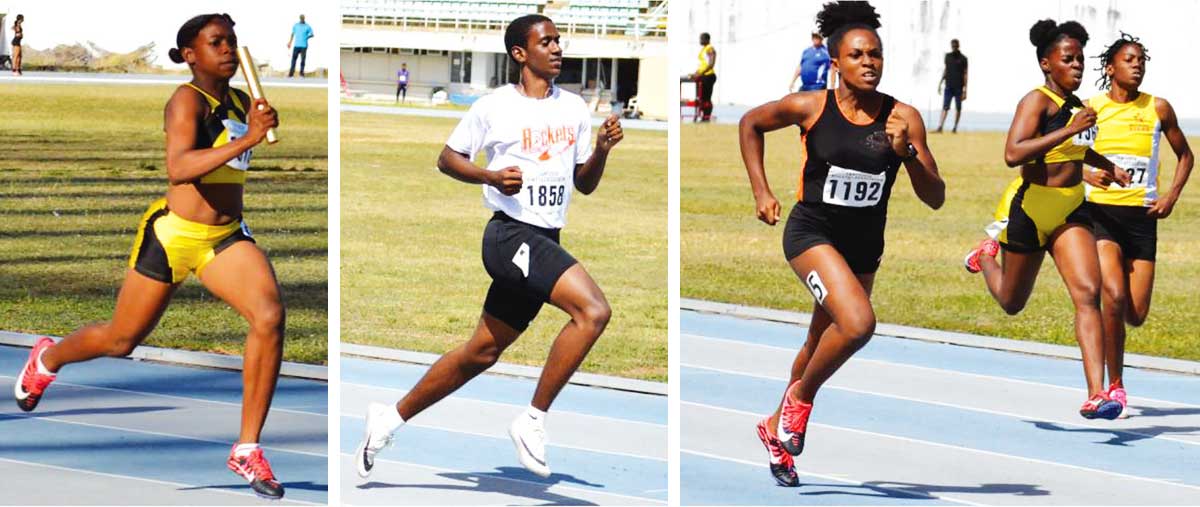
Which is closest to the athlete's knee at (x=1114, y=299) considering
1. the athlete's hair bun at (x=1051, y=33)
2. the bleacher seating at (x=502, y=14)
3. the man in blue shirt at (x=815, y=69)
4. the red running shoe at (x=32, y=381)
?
the athlete's hair bun at (x=1051, y=33)

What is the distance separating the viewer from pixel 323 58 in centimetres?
3048

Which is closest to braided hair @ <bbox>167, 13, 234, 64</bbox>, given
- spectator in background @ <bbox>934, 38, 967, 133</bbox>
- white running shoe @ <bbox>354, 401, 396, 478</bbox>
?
white running shoe @ <bbox>354, 401, 396, 478</bbox>

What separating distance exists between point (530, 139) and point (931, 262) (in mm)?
9006

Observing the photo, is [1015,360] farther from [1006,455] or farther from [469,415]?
[469,415]

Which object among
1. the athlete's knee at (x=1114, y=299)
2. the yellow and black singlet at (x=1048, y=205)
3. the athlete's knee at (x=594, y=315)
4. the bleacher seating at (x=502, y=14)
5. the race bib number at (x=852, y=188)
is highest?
the bleacher seating at (x=502, y=14)

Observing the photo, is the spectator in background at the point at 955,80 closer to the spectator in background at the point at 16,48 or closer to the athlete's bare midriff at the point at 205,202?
the spectator in background at the point at 16,48

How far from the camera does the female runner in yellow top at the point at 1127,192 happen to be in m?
8.57

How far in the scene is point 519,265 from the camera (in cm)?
655

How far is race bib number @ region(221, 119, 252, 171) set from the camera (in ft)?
21.3

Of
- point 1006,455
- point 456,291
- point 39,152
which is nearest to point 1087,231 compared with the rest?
point 1006,455

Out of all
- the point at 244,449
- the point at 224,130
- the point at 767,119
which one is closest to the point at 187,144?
the point at 224,130

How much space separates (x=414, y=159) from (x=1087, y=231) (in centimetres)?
1003

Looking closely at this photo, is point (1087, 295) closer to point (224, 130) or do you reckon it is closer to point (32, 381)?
point (224, 130)

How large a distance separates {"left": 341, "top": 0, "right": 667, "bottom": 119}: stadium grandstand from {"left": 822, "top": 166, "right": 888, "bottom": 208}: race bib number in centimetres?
303
